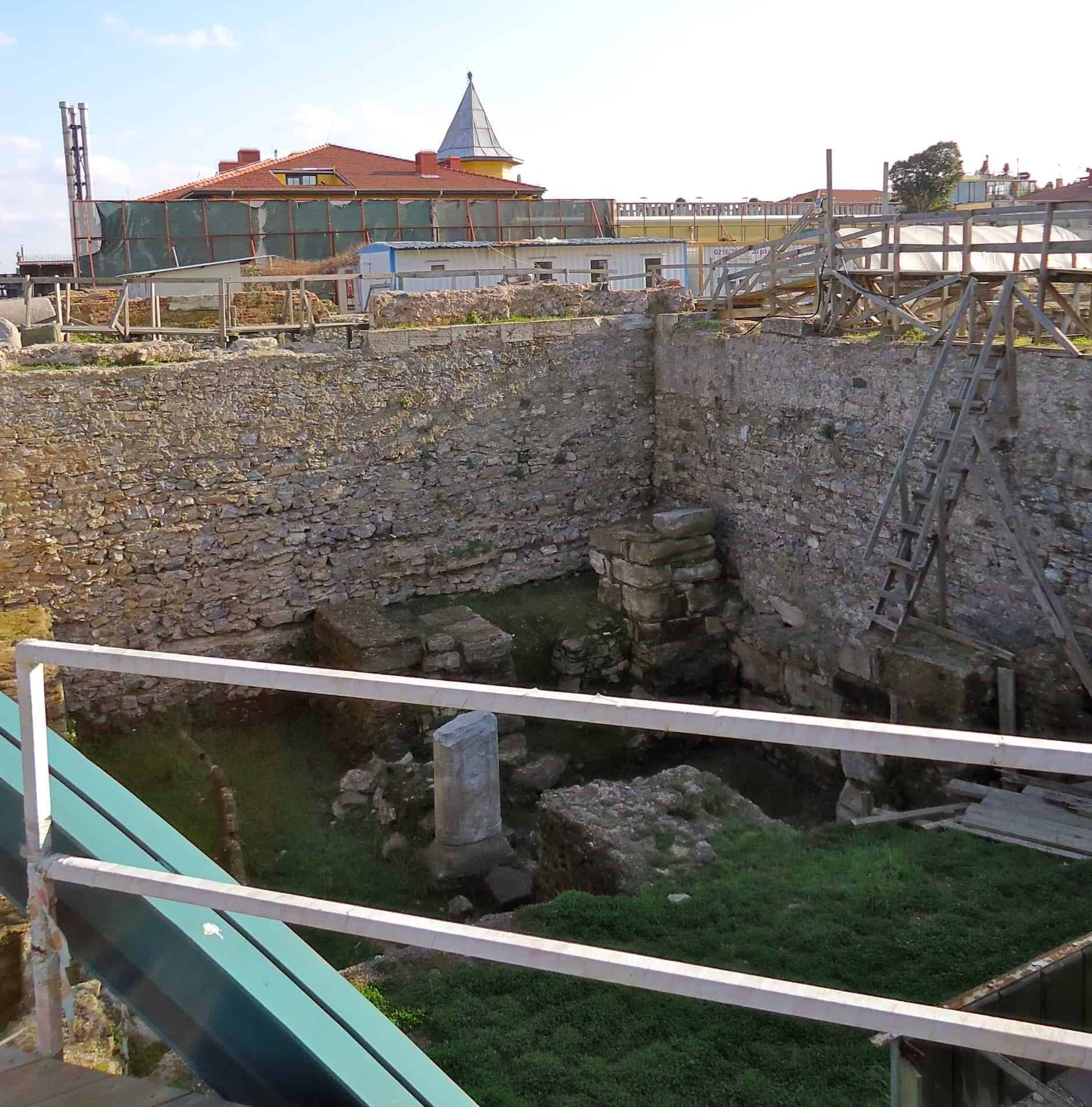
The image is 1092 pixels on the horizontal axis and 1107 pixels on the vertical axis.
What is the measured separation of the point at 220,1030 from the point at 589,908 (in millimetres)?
3932

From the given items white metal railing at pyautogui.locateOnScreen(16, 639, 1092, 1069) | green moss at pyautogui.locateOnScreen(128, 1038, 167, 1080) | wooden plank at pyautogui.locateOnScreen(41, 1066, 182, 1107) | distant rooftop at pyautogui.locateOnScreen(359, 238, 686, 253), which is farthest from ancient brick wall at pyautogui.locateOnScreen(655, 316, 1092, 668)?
wooden plank at pyautogui.locateOnScreen(41, 1066, 182, 1107)

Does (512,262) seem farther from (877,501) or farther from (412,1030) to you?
(412,1030)

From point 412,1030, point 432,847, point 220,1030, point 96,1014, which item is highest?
point 220,1030

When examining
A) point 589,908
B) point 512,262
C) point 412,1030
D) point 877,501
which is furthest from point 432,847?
point 512,262

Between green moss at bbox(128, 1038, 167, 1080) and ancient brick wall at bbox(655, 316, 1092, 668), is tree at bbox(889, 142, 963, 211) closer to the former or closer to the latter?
ancient brick wall at bbox(655, 316, 1092, 668)

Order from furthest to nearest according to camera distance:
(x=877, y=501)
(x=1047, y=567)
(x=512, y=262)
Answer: (x=512, y=262) < (x=877, y=501) < (x=1047, y=567)

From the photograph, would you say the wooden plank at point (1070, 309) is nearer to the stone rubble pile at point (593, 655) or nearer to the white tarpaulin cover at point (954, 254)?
the white tarpaulin cover at point (954, 254)

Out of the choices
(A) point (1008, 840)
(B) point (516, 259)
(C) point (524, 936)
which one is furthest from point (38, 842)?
(B) point (516, 259)

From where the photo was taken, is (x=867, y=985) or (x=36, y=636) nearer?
(x=867, y=985)

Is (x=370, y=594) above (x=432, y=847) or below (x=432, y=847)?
above

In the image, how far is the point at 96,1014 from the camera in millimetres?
3191

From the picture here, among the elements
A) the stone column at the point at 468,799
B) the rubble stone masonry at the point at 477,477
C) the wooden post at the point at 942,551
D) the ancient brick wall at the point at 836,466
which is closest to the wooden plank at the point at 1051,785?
the rubble stone masonry at the point at 477,477

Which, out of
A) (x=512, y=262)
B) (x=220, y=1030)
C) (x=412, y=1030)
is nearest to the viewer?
(x=220, y=1030)

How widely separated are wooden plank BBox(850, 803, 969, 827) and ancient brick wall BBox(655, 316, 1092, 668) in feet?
5.52
